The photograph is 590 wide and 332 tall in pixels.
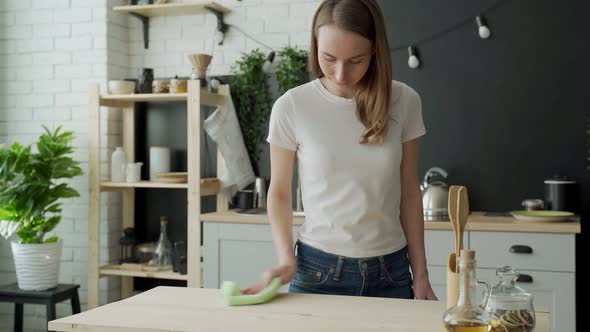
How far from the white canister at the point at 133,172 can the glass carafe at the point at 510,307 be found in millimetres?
3116

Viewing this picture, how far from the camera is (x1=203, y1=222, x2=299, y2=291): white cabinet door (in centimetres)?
367

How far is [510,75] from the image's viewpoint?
3.82 meters

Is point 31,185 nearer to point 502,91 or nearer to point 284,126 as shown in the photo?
point 284,126

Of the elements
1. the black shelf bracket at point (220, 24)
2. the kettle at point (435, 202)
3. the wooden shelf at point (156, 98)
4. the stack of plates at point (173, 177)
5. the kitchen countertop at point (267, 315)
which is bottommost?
the kitchen countertop at point (267, 315)

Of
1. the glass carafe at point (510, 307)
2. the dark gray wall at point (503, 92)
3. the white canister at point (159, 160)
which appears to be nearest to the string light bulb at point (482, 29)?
the dark gray wall at point (503, 92)

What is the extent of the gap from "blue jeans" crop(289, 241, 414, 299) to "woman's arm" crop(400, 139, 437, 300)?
0.19ft

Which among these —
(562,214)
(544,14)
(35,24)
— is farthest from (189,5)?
(562,214)

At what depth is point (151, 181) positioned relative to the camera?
423cm

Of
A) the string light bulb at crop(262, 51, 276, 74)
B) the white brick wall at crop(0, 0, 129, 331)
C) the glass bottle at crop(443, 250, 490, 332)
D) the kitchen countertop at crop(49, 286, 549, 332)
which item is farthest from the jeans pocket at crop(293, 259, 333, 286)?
the white brick wall at crop(0, 0, 129, 331)

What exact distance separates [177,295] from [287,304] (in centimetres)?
30

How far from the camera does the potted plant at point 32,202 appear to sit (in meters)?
3.85

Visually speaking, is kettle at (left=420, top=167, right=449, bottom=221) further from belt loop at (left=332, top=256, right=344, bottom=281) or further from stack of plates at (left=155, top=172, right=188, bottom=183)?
belt loop at (left=332, top=256, right=344, bottom=281)

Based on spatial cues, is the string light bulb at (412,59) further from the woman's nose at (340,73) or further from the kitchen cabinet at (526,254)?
the woman's nose at (340,73)

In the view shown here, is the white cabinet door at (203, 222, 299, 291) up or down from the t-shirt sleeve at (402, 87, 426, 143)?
down
